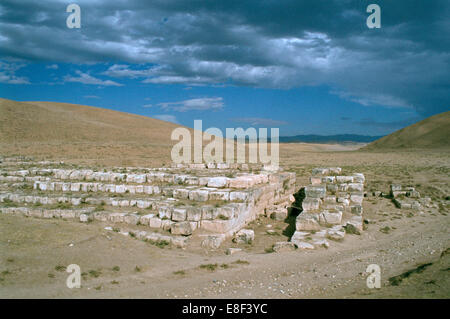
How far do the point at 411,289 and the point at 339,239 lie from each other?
3.92 meters

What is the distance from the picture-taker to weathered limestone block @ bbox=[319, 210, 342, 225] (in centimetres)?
1081

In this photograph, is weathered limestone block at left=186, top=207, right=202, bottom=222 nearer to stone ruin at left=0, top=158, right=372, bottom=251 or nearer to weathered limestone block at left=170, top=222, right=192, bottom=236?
stone ruin at left=0, top=158, right=372, bottom=251

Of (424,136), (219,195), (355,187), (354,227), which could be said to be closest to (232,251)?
(219,195)

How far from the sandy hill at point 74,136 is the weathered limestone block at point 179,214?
17670mm

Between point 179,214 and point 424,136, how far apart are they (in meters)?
59.3

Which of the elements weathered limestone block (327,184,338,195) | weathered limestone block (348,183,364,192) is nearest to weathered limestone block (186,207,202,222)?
weathered limestone block (327,184,338,195)

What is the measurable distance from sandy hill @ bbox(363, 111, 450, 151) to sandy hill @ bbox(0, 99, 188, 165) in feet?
132

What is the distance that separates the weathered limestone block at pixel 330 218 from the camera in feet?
35.5

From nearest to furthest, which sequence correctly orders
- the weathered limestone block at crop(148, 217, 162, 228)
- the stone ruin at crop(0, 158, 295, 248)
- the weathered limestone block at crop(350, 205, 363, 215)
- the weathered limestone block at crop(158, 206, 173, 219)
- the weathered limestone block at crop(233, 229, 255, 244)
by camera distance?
the weathered limestone block at crop(233, 229, 255, 244)
the stone ruin at crop(0, 158, 295, 248)
the weathered limestone block at crop(148, 217, 162, 228)
the weathered limestone block at crop(158, 206, 173, 219)
the weathered limestone block at crop(350, 205, 363, 215)

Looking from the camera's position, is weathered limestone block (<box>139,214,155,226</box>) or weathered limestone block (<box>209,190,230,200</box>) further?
weathered limestone block (<box>209,190,230,200</box>)
